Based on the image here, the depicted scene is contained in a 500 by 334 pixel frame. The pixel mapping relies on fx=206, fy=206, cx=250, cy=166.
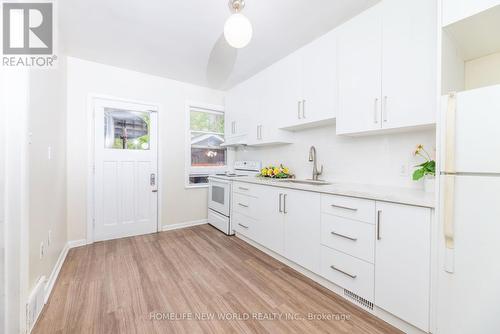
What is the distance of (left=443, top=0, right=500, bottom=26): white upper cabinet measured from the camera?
108 cm

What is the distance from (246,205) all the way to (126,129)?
2.18 m

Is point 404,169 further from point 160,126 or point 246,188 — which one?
point 160,126

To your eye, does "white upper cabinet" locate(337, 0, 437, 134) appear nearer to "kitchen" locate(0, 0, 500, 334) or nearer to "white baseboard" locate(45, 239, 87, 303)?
"kitchen" locate(0, 0, 500, 334)

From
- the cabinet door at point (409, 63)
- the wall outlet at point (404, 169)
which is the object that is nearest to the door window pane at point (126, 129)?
the cabinet door at point (409, 63)

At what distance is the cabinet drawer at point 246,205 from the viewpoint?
269 centimetres

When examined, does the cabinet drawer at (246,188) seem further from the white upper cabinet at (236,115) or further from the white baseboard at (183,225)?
the white baseboard at (183,225)

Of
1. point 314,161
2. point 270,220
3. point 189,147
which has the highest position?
point 189,147

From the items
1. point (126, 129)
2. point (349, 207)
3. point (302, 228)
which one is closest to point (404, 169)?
point (349, 207)

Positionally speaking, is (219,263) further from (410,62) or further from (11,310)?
(410,62)

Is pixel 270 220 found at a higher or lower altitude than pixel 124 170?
lower

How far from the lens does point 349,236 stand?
1.65m

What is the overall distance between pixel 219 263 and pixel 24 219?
65.9 inches

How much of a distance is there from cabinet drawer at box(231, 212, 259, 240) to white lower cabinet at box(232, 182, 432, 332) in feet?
1.05

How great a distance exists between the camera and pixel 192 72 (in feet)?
10.5
